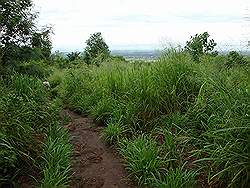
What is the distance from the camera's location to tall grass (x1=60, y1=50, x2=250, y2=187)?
12.3ft

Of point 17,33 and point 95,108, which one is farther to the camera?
point 17,33

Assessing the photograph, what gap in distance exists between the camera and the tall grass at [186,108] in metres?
3.74

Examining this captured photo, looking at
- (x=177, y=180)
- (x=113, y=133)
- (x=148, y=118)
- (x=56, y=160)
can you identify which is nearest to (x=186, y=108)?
(x=148, y=118)

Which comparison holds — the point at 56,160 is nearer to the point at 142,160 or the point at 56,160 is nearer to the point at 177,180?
the point at 142,160

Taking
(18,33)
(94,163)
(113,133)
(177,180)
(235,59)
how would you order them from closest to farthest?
(177,180) < (94,163) < (235,59) < (113,133) < (18,33)

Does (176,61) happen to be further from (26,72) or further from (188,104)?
(26,72)

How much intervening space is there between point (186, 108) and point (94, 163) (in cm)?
161

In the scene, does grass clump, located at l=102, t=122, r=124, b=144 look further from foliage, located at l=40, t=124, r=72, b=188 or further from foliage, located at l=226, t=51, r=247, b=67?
foliage, located at l=226, t=51, r=247, b=67

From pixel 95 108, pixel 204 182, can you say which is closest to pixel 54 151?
pixel 204 182

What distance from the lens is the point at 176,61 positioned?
6.11 metres

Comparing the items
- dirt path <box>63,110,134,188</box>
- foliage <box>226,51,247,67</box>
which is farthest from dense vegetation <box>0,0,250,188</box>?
dirt path <box>63,110,134,188</box>

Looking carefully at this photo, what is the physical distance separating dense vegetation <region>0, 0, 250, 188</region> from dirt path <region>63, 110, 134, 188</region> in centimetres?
14

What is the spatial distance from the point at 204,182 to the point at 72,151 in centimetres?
190

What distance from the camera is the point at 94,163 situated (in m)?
5.02
